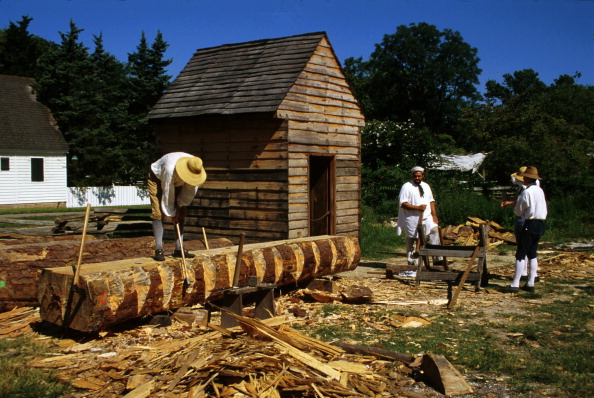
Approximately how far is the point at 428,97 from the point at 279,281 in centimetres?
5899

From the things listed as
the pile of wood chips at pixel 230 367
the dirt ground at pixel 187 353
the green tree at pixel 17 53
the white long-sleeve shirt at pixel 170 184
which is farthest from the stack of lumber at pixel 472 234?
the green tree at pixel 17 53

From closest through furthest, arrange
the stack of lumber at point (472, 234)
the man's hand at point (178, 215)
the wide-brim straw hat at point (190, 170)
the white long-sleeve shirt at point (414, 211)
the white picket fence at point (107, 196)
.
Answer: the wide-brim straw hat at point (190, 170), the man's hand at point (178, 215), the white long-sleeve shirt at point (414, 211), the stack of lumber at point (472, 234), the white picket fence at point (107, 196)

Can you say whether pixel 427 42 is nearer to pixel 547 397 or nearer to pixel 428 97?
pixel 428 97

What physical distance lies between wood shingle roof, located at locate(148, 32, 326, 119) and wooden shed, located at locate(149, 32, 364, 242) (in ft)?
0.10

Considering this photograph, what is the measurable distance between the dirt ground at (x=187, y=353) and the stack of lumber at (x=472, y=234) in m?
7.10

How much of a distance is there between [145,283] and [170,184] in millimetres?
1279

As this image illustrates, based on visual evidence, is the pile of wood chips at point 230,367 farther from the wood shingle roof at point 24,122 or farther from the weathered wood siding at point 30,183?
the wood shingle roof at point 24,122

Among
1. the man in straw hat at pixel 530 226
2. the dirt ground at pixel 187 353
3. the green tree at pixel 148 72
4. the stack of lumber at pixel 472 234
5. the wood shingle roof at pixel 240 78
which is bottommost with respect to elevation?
the dirt ground at pixel 187 353

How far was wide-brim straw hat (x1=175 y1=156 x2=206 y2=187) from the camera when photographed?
6.94m

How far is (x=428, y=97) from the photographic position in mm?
64375

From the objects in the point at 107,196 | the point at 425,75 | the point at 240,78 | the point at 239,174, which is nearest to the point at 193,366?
the point at 239,174

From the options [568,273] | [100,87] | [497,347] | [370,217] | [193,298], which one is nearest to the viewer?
[497,347]

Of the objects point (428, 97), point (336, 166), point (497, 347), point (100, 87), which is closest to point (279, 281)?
point (497, 347)

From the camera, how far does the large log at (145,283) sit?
623 centimetres
